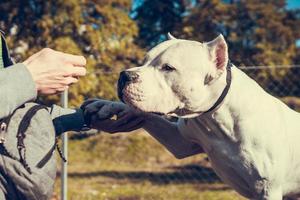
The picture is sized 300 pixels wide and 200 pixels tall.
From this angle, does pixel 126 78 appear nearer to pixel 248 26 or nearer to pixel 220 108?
pixel 220 108

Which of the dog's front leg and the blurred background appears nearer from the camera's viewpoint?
the dog's front leg

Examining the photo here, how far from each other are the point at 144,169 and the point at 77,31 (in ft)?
7.06

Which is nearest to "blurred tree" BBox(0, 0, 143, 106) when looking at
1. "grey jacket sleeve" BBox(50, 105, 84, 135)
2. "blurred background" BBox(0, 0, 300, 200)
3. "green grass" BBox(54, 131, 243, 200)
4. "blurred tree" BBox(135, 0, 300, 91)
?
"blurred background" BBox(0, 0, 300, 200)

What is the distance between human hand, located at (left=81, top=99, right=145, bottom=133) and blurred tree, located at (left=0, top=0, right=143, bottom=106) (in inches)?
178

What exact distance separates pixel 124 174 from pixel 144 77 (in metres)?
5.75

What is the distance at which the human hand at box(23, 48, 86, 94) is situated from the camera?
1.76 m

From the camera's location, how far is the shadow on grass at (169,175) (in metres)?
6.89

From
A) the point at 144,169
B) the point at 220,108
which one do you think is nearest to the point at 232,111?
the point at 220,108

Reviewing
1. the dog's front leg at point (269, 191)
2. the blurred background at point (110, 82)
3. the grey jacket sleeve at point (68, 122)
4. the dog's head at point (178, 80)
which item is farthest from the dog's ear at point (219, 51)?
the blurred background at point (110, 82)

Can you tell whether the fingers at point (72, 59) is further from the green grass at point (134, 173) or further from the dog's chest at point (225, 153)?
the green grass at point (134, 173)

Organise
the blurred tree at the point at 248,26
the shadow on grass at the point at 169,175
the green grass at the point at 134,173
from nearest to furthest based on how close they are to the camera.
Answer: the green grass at the point at 134,173
the shadow on grass at the point at 169,175
the blurred tree at the point at 248,26

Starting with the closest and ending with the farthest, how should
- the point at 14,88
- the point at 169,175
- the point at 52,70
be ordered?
the point at 14,88
the point at 52,70
the point at 169,175

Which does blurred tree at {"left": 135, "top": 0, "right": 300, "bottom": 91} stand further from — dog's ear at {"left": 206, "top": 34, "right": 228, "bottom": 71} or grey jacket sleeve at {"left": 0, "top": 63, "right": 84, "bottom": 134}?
grey jacket sleeve at {"left": 0, "top": 63, "right": 84, "bottom": 134}

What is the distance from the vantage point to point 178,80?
178cm
